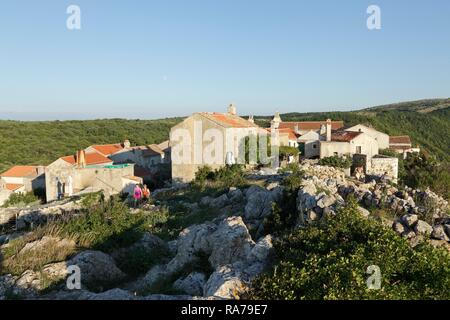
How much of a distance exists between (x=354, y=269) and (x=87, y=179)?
28135 millimetres

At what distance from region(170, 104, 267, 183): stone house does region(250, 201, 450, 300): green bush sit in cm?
2203

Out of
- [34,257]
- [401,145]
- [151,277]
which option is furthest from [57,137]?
[151,277]

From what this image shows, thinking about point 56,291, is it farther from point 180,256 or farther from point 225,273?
point 225,273

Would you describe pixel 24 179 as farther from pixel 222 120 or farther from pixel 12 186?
pixel 222 120

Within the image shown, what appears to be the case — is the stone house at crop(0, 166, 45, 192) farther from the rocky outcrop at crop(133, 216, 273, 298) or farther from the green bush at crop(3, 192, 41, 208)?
the rocky outcrop at crop(133, 216, 273, 298)

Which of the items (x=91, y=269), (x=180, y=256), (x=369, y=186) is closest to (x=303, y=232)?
(x=180, y=256)

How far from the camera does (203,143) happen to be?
30422 millimetres

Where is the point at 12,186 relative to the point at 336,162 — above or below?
below

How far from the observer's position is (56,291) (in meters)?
8.55

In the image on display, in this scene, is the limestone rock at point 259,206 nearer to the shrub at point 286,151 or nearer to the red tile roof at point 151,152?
the shrub at point 286,151

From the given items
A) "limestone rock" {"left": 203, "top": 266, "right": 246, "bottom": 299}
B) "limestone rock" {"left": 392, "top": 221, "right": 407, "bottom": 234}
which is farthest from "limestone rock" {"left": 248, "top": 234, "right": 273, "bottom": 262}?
"limestone rock" {"left": 392, "top": 221, "right": 407, "bottom": 234}

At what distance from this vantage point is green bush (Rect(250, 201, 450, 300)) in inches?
229
